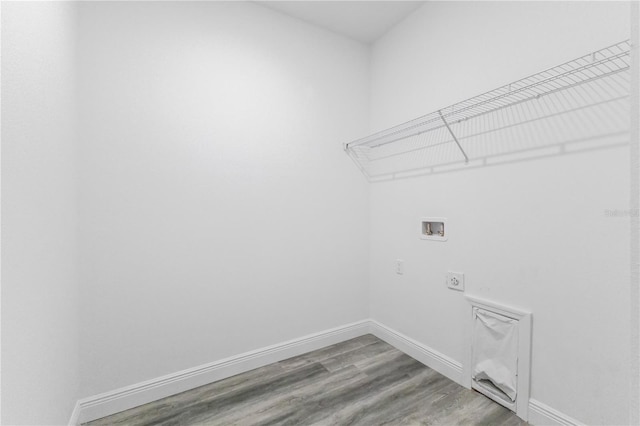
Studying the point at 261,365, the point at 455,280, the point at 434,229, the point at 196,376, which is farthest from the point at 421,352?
the point at 196,376

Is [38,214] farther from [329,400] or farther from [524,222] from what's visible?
[524,222]

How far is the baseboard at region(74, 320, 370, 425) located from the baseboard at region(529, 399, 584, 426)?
1.32 meters

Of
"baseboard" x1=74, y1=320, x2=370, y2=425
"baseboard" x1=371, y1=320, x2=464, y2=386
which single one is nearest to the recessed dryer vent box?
"baseboard" x1=371, y1=320, x2=464, y2=386

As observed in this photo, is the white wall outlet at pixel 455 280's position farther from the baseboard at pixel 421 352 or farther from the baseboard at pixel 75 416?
the baseboard at pixel 75 416

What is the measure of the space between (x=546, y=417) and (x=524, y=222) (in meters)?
0.99

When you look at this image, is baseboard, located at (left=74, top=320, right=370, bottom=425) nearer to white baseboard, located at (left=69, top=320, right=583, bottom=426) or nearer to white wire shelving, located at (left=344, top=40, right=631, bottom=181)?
white baseboard, located at (left=69, top=320, right=583, bottom=426)

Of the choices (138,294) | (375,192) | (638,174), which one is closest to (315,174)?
(375,192)

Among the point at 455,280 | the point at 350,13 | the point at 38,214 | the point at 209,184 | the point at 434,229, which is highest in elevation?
the point at 350,13

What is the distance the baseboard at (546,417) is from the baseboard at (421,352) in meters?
0.41

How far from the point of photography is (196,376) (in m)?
1.93

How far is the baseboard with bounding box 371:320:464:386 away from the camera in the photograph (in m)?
2.00

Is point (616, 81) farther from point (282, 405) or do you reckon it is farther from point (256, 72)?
point (282, 405)

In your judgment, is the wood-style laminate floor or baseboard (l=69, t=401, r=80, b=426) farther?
the wood-style laminate floor

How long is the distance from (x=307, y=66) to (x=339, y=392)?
2306mm
